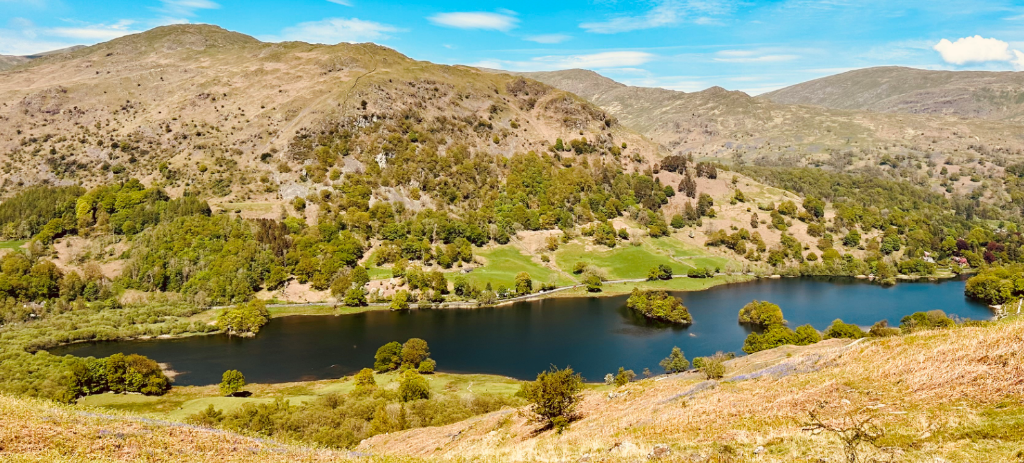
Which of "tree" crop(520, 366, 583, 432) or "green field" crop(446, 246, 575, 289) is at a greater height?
"tree" crop(520, 366, 583, 432)

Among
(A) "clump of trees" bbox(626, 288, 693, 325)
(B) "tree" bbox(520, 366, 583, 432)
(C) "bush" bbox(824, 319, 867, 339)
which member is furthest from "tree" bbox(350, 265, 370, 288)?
(C) "bush" bbox(824, 319, 867, 339)

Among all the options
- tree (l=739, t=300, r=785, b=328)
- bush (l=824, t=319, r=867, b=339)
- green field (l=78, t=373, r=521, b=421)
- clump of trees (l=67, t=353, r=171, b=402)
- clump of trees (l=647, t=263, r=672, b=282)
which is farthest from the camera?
clump of trees (l=647, t=263, r=672, b=282)

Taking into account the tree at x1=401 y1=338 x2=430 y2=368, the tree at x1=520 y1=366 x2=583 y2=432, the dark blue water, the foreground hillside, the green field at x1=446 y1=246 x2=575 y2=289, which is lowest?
the dark blue water

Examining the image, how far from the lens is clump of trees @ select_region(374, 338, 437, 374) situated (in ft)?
301

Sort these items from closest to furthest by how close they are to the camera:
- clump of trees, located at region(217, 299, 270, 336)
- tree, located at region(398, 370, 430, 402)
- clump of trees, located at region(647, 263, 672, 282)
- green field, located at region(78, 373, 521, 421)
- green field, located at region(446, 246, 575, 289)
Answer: tree, located at region(398, 370, 430, 402)
green field, located at region(78, 373, 521, 421)
clump of trees, located at region(217, 299, 270, 336)
green field, located at region(446, 246, 575, 289)
clump of trees, located at region(647, 263, 672, 282)

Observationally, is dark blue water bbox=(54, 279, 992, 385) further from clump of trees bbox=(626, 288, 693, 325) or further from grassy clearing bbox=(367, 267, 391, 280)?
grassy clearing bbox=(367, 267, 391, 280)

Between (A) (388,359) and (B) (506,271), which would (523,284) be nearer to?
(B) (506,271)

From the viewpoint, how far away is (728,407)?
30266mm

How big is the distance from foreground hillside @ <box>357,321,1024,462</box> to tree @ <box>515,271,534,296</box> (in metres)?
105

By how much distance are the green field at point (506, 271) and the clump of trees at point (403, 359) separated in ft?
166

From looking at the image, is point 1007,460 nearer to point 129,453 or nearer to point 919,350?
point 919,350

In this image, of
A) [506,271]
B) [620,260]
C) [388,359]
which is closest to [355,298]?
[388,359]

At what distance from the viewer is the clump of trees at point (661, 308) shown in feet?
397

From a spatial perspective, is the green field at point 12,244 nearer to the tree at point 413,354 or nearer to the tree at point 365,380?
the tree at point 413,354
